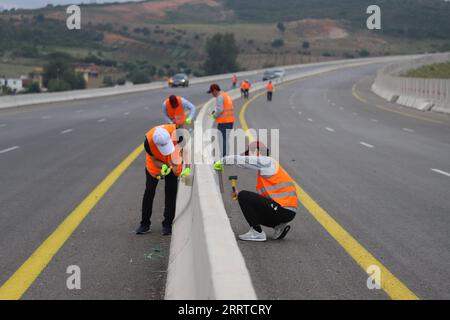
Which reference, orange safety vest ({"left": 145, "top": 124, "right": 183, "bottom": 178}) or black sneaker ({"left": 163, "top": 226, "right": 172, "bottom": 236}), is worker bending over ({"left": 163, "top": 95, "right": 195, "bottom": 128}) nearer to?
orange safety vest ({"left": 145, "top": 124, "right": 183, "bottom": 178})

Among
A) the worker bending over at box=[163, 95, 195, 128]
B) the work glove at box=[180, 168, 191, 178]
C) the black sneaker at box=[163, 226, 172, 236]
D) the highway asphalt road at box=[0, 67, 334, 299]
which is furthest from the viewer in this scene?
the worker bending over at box=[163, 95, 195, 128]

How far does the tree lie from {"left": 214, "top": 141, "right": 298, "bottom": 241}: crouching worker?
157610mm

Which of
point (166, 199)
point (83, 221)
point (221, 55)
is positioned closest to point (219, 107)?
point (83, 221)

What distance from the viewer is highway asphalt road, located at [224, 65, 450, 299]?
7.00m

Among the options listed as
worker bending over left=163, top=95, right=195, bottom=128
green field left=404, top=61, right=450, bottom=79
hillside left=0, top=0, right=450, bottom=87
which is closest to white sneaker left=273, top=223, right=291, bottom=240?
worker bending over left=163, top=95, right=195, bottom=128

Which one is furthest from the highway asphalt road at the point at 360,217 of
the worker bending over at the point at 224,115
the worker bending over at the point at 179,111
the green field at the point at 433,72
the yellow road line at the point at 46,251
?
the green field at the point at 433,72

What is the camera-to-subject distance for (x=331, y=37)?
19988 cm

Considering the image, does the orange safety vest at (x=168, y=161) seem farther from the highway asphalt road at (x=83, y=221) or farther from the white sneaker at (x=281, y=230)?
the white sneaker at (x=281, y=230)

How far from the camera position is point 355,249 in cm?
837

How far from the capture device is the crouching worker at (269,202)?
28.5 ft

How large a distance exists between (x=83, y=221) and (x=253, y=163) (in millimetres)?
2772

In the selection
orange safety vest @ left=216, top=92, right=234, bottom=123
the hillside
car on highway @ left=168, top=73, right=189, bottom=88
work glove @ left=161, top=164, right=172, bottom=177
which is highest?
the hillside

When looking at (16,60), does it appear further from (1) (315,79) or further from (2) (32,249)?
(2) (32,249)
